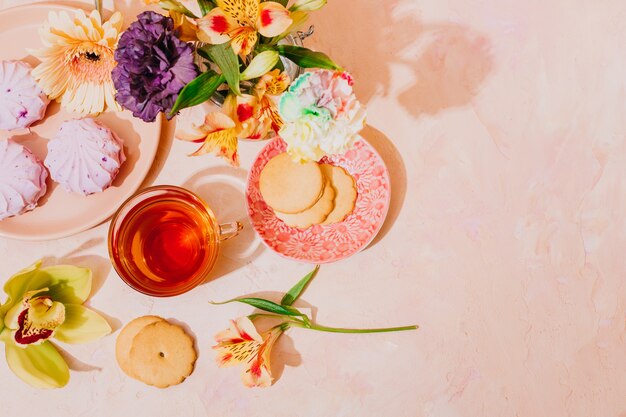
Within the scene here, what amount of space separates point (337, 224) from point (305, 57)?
259mm

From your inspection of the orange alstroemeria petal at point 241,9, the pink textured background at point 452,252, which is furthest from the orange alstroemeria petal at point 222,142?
the pink textured background at point 452,252

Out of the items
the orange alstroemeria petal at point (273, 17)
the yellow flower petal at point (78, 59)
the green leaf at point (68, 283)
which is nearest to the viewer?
the orange alstroemeria petal at point (273, 17)

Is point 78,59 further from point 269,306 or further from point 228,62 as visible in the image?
point 269,306

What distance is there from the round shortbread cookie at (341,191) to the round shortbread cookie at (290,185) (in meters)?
0.02

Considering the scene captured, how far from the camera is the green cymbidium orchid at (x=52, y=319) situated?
74 centimetres

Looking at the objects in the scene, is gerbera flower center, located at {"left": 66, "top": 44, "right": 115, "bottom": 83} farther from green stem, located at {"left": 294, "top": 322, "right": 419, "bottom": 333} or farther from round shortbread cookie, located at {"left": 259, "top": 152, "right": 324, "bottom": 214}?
green stem, located at {"left": 294, "top": 322, "right": 419, "bottom": 333}

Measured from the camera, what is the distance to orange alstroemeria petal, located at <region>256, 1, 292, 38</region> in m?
0.49

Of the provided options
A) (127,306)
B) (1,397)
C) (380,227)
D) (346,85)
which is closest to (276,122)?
(346,85)

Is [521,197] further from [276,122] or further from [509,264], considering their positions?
[276,122]

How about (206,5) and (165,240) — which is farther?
(165,240)

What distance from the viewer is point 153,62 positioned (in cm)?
52

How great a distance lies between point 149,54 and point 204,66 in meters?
0.10

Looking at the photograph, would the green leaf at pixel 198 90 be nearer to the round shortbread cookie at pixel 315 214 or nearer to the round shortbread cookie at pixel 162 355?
the round shortbread cookie at pixel 315 214

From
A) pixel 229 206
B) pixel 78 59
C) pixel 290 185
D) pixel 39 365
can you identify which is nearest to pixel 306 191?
pixel 290 185
